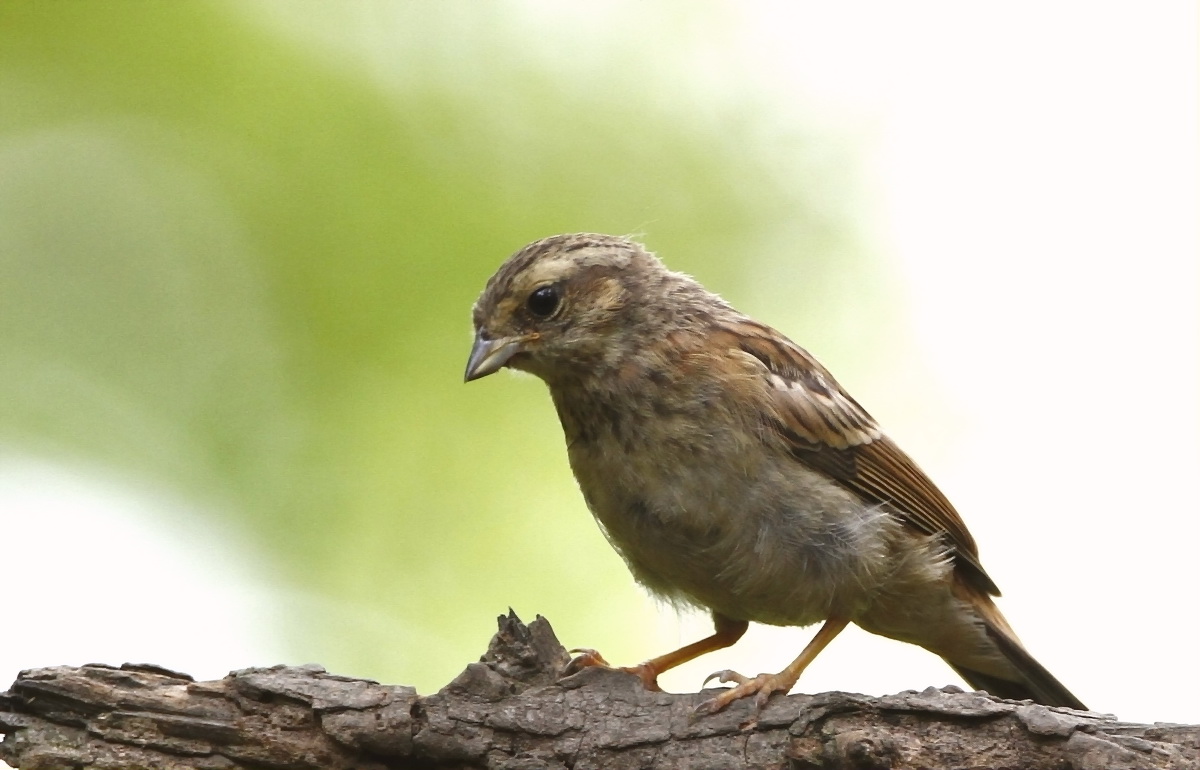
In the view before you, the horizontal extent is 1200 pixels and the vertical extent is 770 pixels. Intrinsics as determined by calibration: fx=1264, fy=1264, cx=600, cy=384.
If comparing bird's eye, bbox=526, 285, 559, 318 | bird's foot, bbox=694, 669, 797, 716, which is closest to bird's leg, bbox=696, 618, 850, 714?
bird's foot, bbox=694, 669, 797, 716

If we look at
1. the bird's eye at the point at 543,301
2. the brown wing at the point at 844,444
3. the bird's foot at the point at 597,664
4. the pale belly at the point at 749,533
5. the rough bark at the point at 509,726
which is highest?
the bird's eye at the point at 543,301

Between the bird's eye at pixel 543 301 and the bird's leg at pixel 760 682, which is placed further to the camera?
the bird's eye at pixel 543 301

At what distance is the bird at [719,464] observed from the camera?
5.14 meters

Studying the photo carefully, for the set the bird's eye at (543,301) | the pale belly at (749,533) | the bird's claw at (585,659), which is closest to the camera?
the pale belly at (749,533)

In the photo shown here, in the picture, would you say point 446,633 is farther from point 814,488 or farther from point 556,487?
point 814,488

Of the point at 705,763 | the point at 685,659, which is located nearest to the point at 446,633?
the point at 685,659

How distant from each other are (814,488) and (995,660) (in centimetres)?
150

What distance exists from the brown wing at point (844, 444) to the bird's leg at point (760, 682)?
78cm

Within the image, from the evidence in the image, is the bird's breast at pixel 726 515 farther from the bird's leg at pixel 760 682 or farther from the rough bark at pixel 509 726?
the rough bark at pixel 509 726

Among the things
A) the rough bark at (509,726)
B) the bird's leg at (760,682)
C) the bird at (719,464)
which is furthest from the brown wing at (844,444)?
the rough bark at (509,726)

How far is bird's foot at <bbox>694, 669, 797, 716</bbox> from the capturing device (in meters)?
4.46

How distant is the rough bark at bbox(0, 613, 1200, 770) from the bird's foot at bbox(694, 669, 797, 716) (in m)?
0.04

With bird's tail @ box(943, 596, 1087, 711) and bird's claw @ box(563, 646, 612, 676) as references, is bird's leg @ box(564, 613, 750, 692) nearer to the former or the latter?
bird's claw @ box(563, 646, 612, 676)

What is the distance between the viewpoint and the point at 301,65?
7230mm
